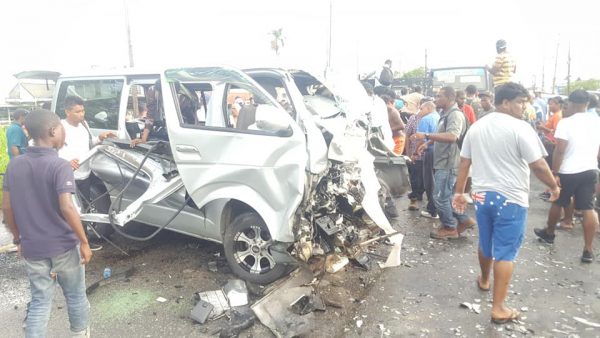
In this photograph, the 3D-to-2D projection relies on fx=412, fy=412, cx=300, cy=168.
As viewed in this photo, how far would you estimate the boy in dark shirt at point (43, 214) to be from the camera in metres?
2.59

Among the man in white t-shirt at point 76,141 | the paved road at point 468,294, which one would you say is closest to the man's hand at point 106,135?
the man in white t-shirt at point 76,141

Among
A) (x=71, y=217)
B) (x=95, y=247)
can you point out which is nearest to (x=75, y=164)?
(x=95, y=247)

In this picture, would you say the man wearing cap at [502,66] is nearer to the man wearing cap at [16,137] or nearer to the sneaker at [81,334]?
the sneaker at [81,334]

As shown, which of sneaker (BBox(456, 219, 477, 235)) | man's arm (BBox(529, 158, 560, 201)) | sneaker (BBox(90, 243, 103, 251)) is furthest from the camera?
sneaker (BBox(456, 219, 477, 235))

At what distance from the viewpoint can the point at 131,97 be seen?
501 centimetres

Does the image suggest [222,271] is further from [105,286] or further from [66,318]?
[66,318]

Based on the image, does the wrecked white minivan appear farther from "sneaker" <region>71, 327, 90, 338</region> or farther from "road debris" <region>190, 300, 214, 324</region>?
"sneaker" <region>71, 327, 90, 338</region>

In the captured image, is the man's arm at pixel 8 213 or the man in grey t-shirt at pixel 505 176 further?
the man in grey t-shirt at pixel 505 176

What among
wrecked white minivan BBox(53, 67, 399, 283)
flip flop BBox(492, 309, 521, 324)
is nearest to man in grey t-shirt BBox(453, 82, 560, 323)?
flip flop BBox(492, 309, 521, 324)

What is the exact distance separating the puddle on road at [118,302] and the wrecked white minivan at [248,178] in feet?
2.27

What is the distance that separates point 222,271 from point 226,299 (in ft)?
2.27

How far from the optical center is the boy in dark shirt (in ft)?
8.49

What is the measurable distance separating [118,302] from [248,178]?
5.55 ft

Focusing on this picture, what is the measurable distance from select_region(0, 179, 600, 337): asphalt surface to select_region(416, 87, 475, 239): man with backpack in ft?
0.76
